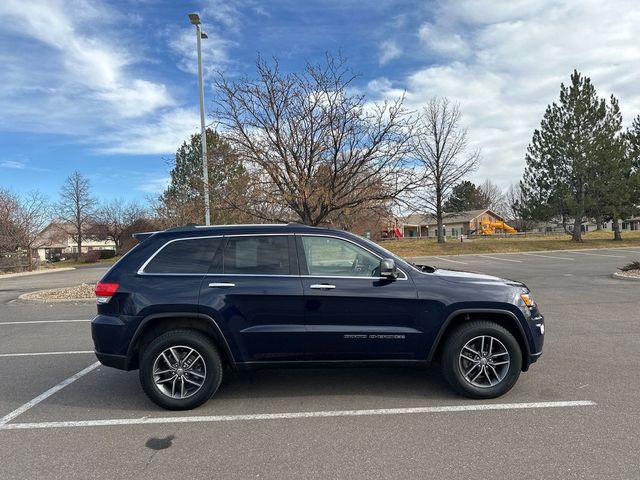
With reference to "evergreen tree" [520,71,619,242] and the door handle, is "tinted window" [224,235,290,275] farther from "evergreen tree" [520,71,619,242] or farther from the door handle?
"evergreen tree" [520,71,619,242]

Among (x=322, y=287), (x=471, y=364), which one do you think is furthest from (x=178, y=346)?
(x=471, y=364)

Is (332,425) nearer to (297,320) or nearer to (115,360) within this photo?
(297,320)

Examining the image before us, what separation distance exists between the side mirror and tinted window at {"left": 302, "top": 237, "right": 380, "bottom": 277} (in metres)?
0.15

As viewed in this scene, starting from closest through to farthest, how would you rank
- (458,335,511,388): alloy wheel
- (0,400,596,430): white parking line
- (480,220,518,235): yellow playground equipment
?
(0,400,596,430): white parking line → (458,335,511,388): alloy wheel → (480,220,518,235): yellow playground equipment

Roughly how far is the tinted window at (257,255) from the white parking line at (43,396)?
2.42 metres

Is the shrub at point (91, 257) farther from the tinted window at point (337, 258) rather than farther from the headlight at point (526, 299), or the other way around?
the headlight at point (526, 299)

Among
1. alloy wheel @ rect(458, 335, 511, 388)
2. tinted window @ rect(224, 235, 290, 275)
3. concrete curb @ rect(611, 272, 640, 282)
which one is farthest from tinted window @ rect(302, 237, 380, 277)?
concrete curb @ rect(611, 272, 640, 282)

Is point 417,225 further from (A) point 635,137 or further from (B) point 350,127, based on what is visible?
(B) point 350,127

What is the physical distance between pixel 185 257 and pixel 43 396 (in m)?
2.25

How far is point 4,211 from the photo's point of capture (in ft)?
106

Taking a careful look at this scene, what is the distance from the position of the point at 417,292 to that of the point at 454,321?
0.51m

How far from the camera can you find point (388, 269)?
4312mm

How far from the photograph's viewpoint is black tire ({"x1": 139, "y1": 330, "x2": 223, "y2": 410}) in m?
4.41

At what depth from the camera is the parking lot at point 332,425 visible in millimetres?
3301
